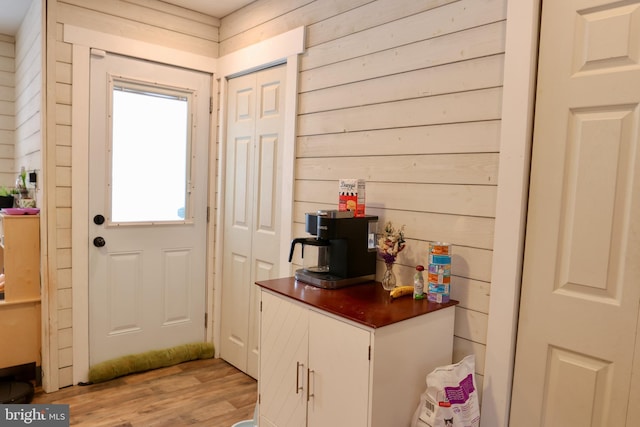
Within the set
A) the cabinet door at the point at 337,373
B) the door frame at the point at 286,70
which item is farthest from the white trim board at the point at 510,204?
the door frame at the point at 286,70

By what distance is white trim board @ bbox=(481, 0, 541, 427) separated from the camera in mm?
1588

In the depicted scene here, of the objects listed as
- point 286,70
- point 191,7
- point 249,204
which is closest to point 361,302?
point 249,204

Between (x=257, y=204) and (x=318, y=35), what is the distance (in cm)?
114

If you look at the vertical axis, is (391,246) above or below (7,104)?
below

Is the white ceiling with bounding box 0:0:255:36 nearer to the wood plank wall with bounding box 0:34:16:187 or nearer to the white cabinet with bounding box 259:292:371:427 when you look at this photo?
the wood plank wall with bounding box 0:34:16:187

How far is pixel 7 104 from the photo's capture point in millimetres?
4016

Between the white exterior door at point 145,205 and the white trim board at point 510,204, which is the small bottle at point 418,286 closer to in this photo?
the white trim board at point 510,204

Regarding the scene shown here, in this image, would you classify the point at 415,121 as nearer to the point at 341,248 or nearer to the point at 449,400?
Result: the point at 341,248

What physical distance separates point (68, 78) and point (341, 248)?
2.04m

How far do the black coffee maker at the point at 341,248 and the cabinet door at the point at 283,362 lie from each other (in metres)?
0.20

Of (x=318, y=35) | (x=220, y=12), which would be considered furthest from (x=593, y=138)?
(x=220, y=12)

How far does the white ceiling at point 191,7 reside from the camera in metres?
2.99

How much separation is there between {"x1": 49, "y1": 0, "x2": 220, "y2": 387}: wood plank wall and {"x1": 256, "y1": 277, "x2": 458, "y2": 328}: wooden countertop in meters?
1.53

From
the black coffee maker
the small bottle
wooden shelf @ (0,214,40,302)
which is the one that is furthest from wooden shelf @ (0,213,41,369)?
the small bottle
